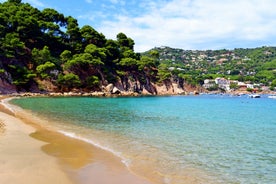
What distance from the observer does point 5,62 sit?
59.8 m

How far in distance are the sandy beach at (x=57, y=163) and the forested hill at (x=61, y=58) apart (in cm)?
4477

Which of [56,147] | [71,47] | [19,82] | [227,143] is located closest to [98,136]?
[56,147]

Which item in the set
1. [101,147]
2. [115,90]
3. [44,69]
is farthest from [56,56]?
[101,147]

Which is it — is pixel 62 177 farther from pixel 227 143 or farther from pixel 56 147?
pixel 227 143

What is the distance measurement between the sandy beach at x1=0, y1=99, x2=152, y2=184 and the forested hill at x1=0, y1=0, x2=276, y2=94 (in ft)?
147

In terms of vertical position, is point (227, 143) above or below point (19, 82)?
below

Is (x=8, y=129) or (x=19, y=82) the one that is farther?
(x=19, y=82)

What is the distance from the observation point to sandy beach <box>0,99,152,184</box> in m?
7.45

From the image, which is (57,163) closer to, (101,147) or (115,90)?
(101,147)

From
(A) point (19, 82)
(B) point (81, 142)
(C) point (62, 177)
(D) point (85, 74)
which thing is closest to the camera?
(C) point (62, 177)

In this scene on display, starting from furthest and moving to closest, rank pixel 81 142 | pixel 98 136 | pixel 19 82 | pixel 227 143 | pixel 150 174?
1. pixel 19 82
2. pixel 98 136
3. pixel 227 143
4. pixel 81 142
5. pixel 150 174

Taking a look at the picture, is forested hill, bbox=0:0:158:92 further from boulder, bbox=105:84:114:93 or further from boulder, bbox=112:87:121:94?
boulder, bbox=112:87:121:94

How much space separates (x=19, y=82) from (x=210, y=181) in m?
54.0

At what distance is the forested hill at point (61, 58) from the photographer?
196 feet
